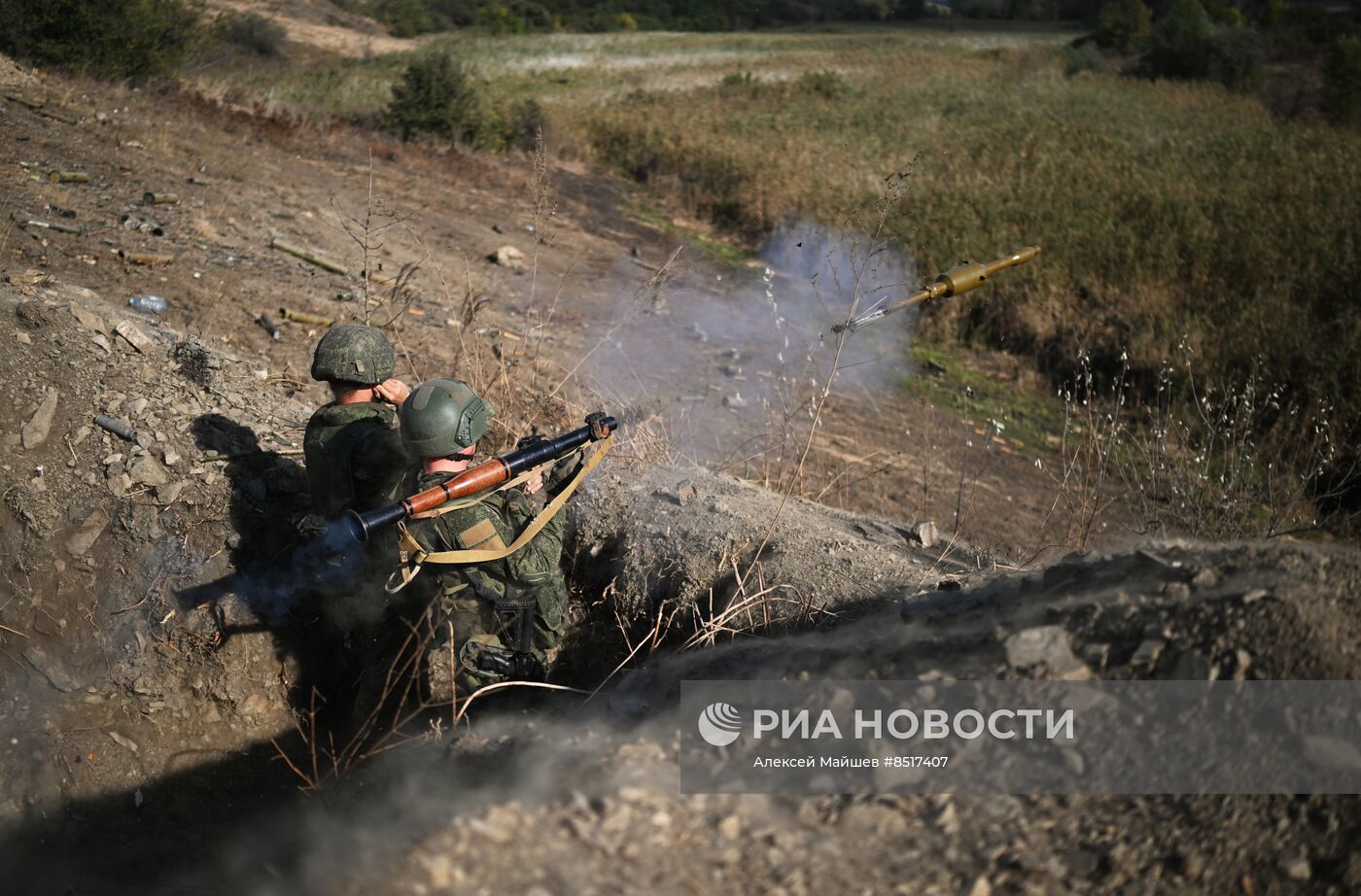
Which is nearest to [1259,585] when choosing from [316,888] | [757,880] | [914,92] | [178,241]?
[757,880]

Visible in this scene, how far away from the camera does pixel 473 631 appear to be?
3.74m

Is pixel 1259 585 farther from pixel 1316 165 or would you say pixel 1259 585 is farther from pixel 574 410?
pixel 1316 165

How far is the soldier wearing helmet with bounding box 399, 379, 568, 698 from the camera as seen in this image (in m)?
3.31

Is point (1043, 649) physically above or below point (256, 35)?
below

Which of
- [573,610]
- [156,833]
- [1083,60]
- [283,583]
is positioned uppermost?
[1083,60]

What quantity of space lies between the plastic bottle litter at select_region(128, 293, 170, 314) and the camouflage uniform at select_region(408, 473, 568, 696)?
3.04 m

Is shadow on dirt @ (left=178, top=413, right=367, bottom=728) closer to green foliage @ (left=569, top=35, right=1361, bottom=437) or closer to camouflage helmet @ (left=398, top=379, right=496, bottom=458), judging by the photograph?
camouflage helmet @ (left=398, top=379, right=496, bottom=458)

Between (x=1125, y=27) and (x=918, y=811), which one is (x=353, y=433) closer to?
(x=918, y=811)

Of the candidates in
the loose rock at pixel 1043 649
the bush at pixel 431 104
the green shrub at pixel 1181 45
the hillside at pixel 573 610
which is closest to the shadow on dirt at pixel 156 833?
the hillside at pixel 573 610

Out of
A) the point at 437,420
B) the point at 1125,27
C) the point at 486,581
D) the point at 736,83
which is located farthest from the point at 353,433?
the point at 1125,27

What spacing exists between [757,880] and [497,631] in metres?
1.75

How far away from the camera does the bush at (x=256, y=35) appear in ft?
65.0

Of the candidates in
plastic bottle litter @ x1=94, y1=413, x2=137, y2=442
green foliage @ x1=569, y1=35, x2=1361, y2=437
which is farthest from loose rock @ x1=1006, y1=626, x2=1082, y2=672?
plastic bottle litter @ x1=94, y1=413, x2=137, y2=442

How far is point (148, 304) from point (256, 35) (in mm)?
17077
